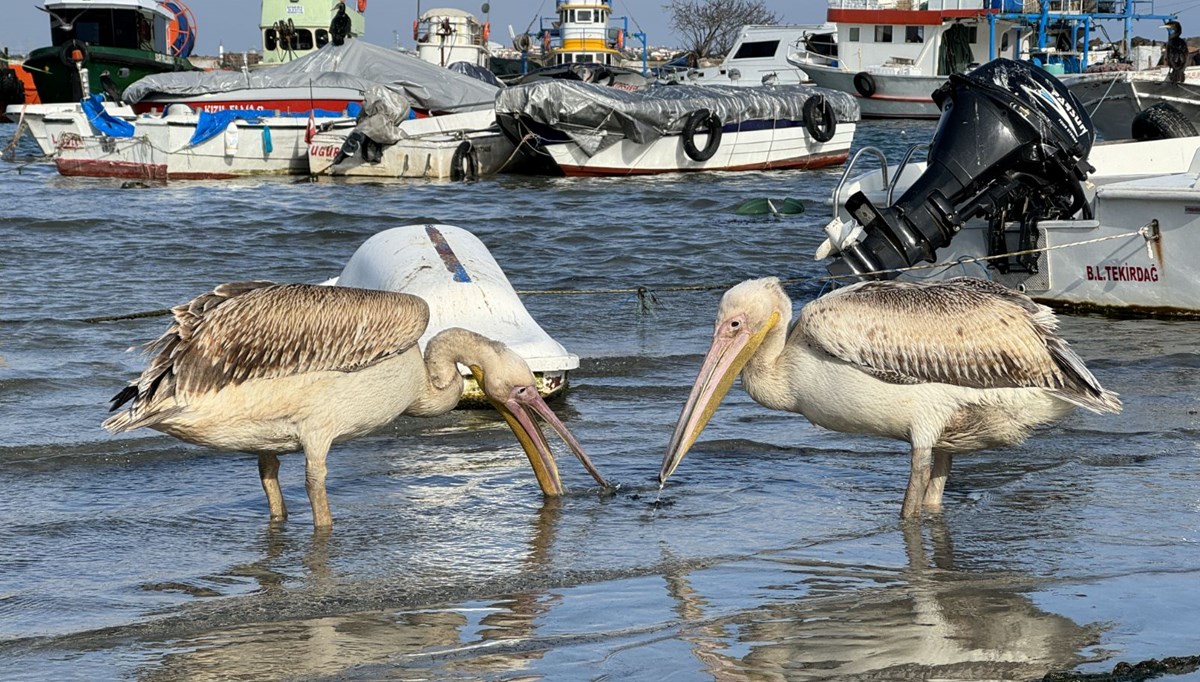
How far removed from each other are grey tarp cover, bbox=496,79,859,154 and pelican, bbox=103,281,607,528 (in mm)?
18300

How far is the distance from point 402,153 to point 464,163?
1.15 metres

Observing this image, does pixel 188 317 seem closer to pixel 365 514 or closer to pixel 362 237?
pixel 365 514

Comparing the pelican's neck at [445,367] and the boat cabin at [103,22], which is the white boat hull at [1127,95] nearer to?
the pelican's neck at [445,367]

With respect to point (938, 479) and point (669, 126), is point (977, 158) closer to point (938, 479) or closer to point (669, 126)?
point (938, 479)

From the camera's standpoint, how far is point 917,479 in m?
5.46

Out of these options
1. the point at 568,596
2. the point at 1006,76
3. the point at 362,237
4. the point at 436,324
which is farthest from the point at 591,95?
the point at 568,596

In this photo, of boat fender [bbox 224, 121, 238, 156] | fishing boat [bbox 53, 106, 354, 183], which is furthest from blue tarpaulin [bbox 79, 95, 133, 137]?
boat fender [bbox 224, 121, 238, 156]

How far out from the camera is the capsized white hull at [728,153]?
24531mm

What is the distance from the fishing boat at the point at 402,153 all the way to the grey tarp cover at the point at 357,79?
3.94 metres

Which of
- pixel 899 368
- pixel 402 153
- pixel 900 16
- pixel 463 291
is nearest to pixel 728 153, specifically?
pixel 402 153

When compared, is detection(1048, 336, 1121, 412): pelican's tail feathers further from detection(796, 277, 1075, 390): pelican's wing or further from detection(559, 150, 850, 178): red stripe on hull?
detection(559, 150, 850, 178): red stripe on hull

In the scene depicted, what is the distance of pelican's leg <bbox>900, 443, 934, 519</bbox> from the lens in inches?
215

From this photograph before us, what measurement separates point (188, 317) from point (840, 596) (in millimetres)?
2856

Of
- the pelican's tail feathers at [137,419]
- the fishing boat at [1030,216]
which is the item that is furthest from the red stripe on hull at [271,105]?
the pelican's tail feathers at [137,419]
